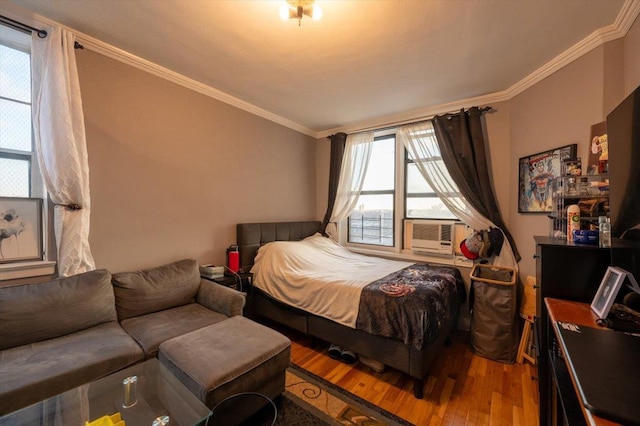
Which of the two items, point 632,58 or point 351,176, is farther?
point 351,176

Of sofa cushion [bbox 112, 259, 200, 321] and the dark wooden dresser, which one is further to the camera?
sofa cushion [bbox 112, 259, 200, 321]

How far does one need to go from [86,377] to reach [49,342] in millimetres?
485

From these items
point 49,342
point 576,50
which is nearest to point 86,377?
point 49,342

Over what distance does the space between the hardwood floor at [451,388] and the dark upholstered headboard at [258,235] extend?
3.97ft

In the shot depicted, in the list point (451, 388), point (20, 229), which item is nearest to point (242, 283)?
point (20, 229)

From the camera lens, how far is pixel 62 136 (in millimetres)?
1808

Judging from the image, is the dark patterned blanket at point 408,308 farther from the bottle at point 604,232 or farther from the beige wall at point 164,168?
the beige wall at point 164,168

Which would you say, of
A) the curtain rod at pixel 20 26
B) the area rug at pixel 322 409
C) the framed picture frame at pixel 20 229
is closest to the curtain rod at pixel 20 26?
the curtain rod at pixel 20 26

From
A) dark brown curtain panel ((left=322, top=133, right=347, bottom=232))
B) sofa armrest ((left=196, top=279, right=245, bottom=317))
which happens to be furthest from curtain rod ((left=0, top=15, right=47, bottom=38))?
dark brown curtain panel ((left=322, top=133, right=347, bottom=232))

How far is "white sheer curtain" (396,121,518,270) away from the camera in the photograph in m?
2.92

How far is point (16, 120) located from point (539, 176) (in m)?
4.39

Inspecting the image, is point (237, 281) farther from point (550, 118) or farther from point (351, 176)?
point (550, 118)

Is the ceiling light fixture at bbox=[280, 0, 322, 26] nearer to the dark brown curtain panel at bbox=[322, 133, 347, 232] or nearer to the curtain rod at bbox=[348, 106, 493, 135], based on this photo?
the curtain rod at bbox=[348, 106, 493, 135]

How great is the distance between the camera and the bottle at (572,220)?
5.16 feet
